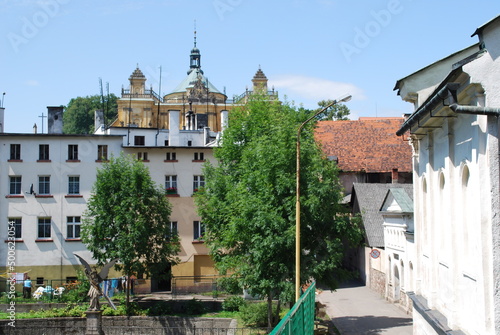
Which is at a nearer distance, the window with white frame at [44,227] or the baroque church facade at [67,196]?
the baroque church facade at [67,196]

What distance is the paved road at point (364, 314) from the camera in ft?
87.7

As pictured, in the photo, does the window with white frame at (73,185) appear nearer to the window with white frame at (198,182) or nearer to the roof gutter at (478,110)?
the window with white frame at (198,182)

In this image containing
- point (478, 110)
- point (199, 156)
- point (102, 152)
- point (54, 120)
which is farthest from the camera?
point (54, 120)

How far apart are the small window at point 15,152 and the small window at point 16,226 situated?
403cm

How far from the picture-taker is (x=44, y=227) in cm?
4034

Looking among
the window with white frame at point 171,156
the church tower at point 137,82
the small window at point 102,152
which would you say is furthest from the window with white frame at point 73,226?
the church tower at point 137,82

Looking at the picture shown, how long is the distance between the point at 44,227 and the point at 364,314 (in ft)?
71.8

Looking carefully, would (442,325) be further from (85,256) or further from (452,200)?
(85,256)

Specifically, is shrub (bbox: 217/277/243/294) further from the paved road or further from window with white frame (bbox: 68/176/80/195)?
window with white frame (bbox: 68/176/80/195)

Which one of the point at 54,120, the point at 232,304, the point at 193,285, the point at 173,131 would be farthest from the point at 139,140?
the point at 232,304

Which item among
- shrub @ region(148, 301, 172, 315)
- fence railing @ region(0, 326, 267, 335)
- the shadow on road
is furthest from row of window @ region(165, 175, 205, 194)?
the shadow on road

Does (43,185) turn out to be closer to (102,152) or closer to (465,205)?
(102,152)

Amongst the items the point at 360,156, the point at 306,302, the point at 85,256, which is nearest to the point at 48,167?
the point at 85,256

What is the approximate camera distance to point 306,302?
11023 mm
